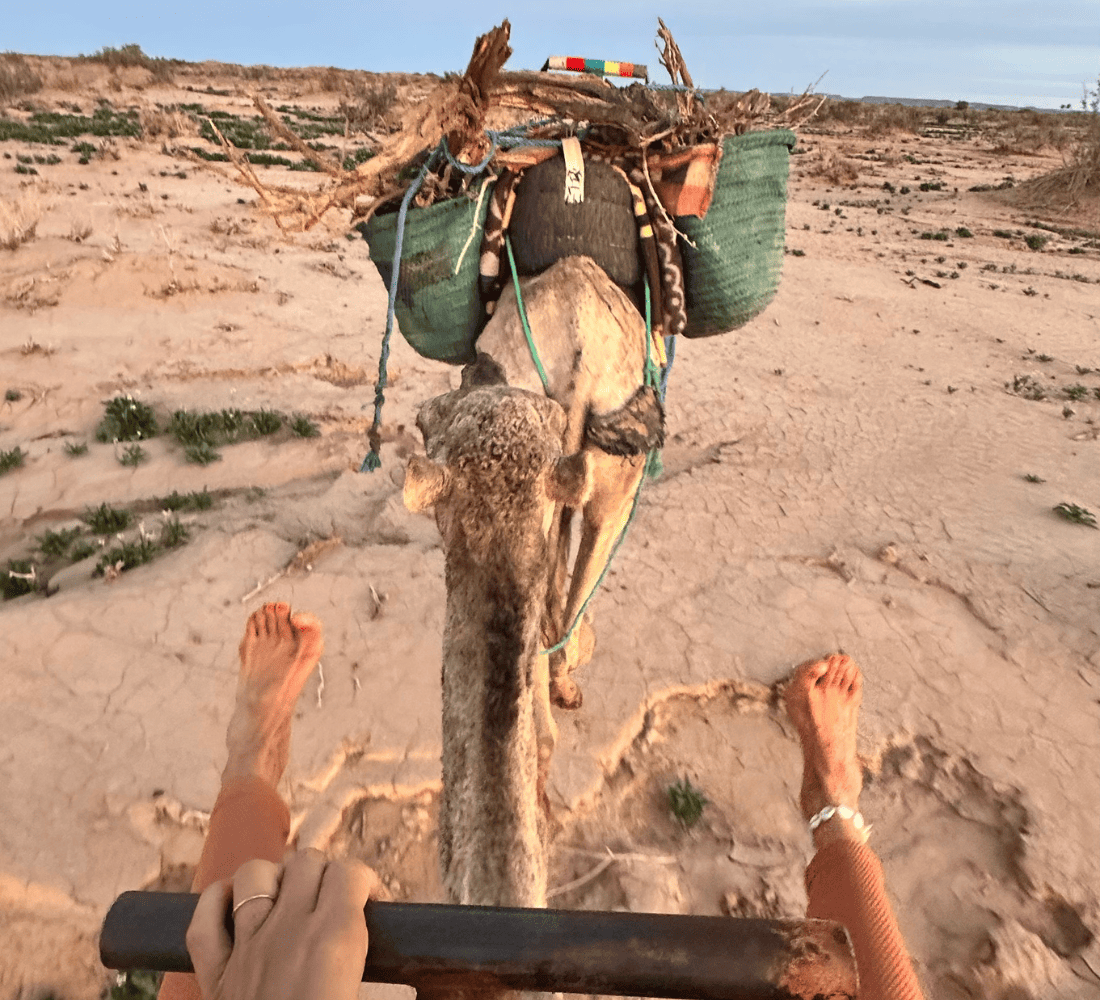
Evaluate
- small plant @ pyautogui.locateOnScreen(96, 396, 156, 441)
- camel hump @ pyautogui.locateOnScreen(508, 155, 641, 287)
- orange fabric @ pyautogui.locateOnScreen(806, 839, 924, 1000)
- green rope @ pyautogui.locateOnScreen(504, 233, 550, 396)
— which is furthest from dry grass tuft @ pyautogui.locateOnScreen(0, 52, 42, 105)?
orange fabric @ pyautogui.locateOnScreen(806, 839, 924, 1000)

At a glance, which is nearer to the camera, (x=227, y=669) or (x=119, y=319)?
(x=227, y=669)

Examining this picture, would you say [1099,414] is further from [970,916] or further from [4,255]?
[4,255]

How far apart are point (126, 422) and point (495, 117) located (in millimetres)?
4688

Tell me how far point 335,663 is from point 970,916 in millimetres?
3157

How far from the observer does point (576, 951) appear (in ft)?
3.31

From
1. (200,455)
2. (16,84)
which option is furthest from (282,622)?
(16,84)

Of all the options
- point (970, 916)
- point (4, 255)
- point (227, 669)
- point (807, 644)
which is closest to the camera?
point (970, 916)

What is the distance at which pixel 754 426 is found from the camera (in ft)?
21.9

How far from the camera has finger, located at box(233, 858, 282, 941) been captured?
3.10 ft

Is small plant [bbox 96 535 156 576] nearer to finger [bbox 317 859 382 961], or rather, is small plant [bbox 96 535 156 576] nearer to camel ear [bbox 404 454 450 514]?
camel ear [bbox 404 454 450 514]

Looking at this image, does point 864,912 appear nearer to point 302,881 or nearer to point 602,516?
point 602,516

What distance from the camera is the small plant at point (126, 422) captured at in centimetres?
578

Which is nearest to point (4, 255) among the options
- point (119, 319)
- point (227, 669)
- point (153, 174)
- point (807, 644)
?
point (119, 319)

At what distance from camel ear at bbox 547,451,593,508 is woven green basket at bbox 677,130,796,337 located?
1.77 meters
